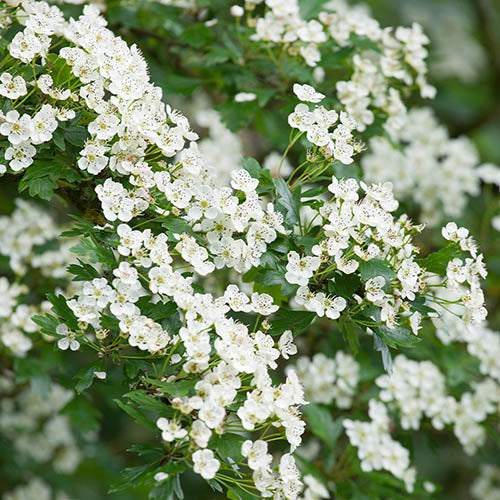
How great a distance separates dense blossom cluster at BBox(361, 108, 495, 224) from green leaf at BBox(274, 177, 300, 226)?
64.4 inches

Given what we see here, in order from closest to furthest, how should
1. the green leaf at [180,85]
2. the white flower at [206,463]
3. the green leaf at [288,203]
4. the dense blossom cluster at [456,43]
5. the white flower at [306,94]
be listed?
the white flower at [206,463]
the green leaf at [288,203]
the white flower at [306,94]
the green leaf at [180,85]
the dense blossom cluster at [456,43]

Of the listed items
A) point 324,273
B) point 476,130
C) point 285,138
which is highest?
point 324,273

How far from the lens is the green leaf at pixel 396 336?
1.62 m

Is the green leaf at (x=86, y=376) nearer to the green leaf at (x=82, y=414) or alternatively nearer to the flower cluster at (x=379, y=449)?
the green leaf at (x=82, y=414)

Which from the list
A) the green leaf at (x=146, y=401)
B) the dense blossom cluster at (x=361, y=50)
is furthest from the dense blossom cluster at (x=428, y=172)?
the green leaf at (x=146, y=401)

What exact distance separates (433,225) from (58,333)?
2243 millimetres

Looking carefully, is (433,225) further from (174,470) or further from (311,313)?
(174,470)

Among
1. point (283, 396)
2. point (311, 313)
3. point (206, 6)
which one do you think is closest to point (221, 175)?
point (206, 6)

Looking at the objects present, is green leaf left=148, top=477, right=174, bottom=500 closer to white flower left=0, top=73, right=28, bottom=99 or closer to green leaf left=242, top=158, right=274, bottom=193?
green leaf left=242, top=158, right=274, bottom=193

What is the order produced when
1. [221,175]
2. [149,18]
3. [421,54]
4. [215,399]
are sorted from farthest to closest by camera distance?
[221,175]
[149,18]
[421,54]
[215,399]

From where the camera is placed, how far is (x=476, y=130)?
4.88 m

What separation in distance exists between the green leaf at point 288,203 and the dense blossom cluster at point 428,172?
1.64m

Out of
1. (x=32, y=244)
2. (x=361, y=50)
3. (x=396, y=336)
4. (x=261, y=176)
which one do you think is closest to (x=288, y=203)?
(x=261, y=176)

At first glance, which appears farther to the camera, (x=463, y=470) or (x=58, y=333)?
(x=463, y=470)
